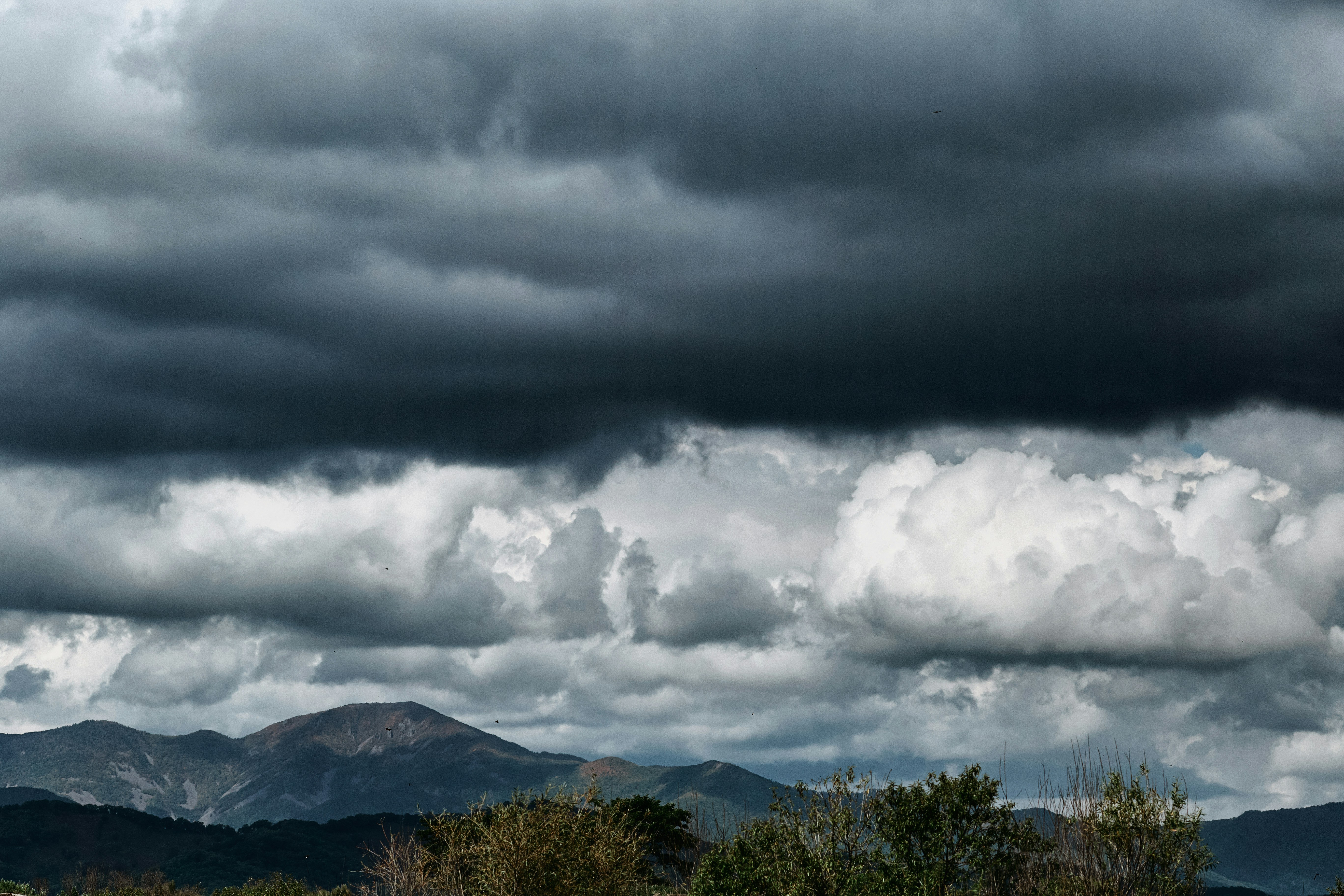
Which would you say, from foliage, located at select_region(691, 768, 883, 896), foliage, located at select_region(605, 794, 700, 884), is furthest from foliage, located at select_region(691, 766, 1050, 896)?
foliage, located at select_region(605, 794, 700, 884)

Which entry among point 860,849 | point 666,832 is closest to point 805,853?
point 860,849

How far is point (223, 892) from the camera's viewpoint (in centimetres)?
17900

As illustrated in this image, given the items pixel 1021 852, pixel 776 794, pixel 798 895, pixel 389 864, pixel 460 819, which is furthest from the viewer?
pixel 389 864

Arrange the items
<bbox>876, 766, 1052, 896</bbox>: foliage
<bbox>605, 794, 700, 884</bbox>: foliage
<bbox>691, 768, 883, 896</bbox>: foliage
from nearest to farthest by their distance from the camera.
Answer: <bbox>691, 768, 883, 896</bbox>: foliage < <bbox>876, 766, 1052, 896</bbox>: foliage < <bbox>605, 794, 700, 884</bbox>: foliage

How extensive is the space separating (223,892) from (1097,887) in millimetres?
124412

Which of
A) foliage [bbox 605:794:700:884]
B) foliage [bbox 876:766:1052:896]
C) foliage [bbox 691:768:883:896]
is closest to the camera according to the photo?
foliage [bbox 691:768:883:896]

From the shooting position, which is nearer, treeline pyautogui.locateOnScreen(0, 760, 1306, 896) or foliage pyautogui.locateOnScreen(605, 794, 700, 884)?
treeline pyautogui.locateOnScreen(0, 760, 1306, 896)

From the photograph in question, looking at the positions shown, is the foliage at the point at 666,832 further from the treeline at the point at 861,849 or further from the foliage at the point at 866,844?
the foliage at the point at 866,844

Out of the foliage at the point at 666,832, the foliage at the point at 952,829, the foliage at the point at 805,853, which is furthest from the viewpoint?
the foliage at the point at 666,832

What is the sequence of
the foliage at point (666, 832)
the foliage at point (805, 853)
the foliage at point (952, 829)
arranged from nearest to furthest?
the foliage at point (805, 853), the foliage at point (952, 829), the foliage at point (666, 832)

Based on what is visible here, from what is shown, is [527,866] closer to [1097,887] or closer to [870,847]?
[870,847]

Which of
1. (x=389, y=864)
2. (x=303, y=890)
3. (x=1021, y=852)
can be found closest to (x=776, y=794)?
(x=1021, y=852)

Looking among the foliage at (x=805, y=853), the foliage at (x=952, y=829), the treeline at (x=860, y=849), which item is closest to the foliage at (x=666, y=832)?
the treeline at (x=860, y=849)

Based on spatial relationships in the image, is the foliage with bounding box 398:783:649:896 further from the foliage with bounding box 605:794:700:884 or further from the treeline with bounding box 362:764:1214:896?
the foliage with bounding box 605:794:700:884
